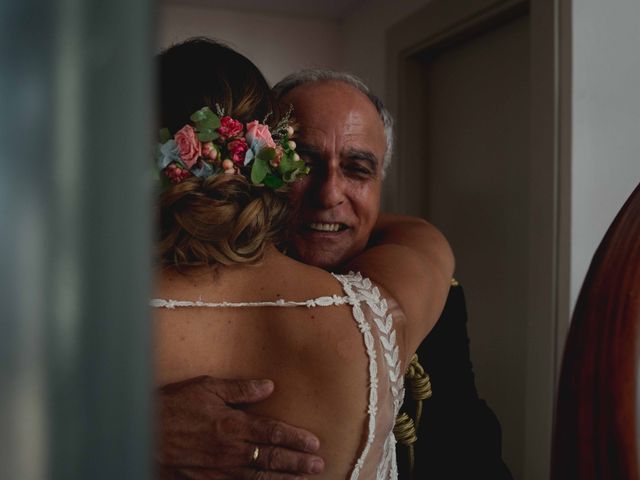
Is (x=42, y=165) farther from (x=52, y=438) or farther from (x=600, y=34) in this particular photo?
(x=600, y=34)

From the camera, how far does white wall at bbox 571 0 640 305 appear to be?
217cm

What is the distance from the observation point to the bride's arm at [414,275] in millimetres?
1053

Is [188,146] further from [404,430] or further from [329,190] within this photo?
[404,430]

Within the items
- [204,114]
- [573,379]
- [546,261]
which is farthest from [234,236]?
[546,261]

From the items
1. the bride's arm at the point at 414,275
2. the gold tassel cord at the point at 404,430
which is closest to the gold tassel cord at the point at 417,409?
the gold tassel cord at the point at 404,430

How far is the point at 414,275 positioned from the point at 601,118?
1381 mm

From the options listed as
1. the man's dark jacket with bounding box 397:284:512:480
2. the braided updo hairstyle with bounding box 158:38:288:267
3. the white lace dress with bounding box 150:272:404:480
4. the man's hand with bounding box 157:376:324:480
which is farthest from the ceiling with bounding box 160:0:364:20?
the man's hand with bounding box 157:376:324:480

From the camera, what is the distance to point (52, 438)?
0.09 m

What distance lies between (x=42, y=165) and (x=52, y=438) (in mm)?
36

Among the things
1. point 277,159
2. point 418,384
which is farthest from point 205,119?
point 418,384

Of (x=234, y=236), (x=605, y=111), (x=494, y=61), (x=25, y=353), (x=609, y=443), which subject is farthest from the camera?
(x=494, y=61)

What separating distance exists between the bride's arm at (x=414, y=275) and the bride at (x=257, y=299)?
0.02 meters

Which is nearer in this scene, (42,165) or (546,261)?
(42,165)

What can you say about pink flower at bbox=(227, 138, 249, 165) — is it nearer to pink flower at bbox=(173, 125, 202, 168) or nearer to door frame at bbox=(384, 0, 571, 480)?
pink flower at bbox=(173, 125, 202, 168)
